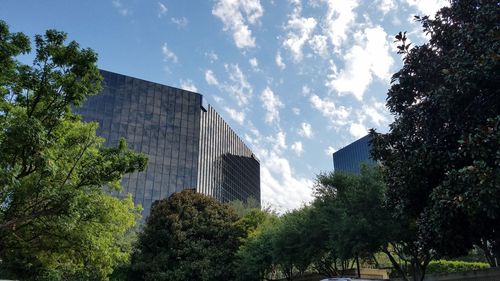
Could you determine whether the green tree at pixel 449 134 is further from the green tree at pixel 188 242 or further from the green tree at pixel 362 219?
the green tree at pixel 188 242

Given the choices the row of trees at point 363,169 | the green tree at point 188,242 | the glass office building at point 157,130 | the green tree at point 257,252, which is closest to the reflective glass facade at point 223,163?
the glass office building at point 157,130

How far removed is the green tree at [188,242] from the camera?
33594 millimetres

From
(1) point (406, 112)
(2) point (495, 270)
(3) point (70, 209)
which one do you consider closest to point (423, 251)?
(1) point (406, 112)

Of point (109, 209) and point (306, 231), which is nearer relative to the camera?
point (109, 209)

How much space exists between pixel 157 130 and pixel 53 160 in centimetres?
6353

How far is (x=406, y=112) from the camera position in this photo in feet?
42.4

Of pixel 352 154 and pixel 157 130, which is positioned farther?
pixel 352 154

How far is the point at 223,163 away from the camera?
9088 centimetres

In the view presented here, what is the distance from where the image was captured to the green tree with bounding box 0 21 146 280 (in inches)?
475

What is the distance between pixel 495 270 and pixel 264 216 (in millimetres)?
22340

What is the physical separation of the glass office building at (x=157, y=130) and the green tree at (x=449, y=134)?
61.4 meters

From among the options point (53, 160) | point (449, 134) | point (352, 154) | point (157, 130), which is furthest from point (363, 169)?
point (352, 154)

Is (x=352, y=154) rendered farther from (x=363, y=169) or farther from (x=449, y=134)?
(x=449, y=134)

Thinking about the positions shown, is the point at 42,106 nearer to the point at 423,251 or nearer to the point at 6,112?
the point at 6,112
